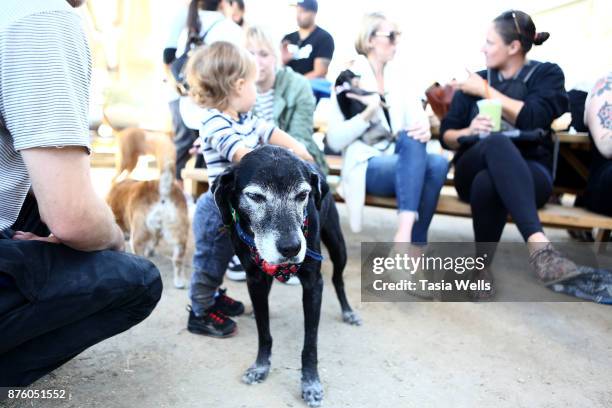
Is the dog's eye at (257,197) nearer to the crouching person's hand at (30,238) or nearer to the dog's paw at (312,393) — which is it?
the crouching person's hand at (30,238)

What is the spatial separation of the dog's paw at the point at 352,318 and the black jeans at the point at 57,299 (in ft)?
4.02

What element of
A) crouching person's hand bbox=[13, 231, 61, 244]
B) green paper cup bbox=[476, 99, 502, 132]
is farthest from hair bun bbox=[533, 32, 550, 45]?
crouching person's hand bbox=[13, 231, 61, 244]

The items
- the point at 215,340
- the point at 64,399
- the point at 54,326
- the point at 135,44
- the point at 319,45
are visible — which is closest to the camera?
the point at 54,326

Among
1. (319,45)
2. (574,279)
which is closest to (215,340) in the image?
(574,279)

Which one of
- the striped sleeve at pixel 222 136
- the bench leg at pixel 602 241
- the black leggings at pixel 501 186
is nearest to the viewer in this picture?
the striped sleeve at pixel 222 136

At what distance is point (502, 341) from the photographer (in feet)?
7.89

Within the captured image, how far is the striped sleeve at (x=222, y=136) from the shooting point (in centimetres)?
229

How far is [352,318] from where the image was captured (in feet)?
8.51

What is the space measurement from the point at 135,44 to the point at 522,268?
28.2 ft

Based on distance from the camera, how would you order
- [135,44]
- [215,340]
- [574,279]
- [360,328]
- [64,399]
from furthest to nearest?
1. [135,44]
2. [574,279]
3. [360,328]
4. [215,340]
5. [64,399]

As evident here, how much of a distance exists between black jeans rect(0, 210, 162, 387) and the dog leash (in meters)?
0.37

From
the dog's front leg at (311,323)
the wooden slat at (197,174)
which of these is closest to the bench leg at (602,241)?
the dog's front leg at (311,323)

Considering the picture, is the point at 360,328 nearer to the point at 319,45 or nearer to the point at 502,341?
the point at 502,341

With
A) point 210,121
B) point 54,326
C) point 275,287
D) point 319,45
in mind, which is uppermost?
point 319,45
